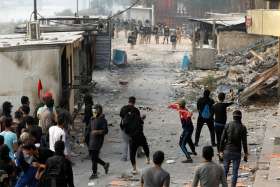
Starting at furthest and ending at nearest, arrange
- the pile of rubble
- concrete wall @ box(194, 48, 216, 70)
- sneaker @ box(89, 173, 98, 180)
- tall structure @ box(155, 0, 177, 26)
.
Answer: tall structure @ box(155, 0, 177, 26)
concrete wall @ box(194, 48, 216, 70)
the pile of rubble
sneaker @ box(89, 173, 98, 180)

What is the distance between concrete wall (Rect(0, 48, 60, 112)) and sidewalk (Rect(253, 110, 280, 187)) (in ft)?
15.1

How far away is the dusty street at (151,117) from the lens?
12.9 meters

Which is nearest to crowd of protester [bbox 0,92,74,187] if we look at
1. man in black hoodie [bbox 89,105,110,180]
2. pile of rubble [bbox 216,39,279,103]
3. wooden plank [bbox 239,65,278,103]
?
man in black hoodie [bbox 89,105,110,180]

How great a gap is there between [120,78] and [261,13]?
9710mm

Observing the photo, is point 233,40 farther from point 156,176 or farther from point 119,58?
point 156,176

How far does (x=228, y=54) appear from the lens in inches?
1379

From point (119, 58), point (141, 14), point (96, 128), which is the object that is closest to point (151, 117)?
point (96, 128)

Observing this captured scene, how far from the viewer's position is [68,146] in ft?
37.7

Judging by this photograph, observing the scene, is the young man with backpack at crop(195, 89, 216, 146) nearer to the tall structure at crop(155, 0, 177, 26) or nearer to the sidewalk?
the sidewalk

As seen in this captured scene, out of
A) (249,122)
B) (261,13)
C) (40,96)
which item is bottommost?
(249,122)

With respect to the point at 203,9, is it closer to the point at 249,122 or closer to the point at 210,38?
the point at 210,38

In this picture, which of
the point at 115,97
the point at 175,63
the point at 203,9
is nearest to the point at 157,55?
the point at 175,63

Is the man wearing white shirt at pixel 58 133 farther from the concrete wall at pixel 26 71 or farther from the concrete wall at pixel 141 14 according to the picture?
the concrete wall at pixel 141 14

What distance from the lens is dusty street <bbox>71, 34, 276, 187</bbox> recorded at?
12.9 metres
